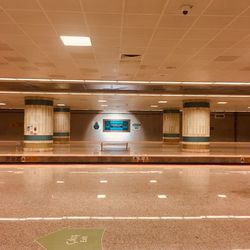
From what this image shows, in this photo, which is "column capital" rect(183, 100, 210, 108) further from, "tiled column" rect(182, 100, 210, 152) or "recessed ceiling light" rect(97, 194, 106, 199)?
"recessed ceiling light" rect(97, 194, 106, 199)

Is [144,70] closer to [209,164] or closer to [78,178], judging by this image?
[78,178]

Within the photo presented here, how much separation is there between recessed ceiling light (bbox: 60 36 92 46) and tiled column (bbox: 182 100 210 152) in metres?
11.8

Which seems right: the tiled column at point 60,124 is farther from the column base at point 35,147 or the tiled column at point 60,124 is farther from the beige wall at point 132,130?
the column base at point 35,147

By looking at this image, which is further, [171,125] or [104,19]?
[171,125]

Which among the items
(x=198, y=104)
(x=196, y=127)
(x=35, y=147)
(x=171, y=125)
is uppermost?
(x=198, y=104)

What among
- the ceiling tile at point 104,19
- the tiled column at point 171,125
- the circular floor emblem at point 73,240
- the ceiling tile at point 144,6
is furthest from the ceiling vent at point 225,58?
the tiled column at point 171,125

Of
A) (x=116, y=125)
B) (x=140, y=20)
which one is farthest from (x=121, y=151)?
(x=116, y=125)

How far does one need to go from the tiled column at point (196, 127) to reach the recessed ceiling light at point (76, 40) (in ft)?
38.8

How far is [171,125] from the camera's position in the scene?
2762 cm

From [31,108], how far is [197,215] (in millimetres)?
13602

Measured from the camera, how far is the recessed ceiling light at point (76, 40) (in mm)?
7238

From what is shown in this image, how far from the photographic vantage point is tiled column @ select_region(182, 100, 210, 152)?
18.2 m

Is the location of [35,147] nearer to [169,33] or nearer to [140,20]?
[169,33]

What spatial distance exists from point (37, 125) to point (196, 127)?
889 centimetres
